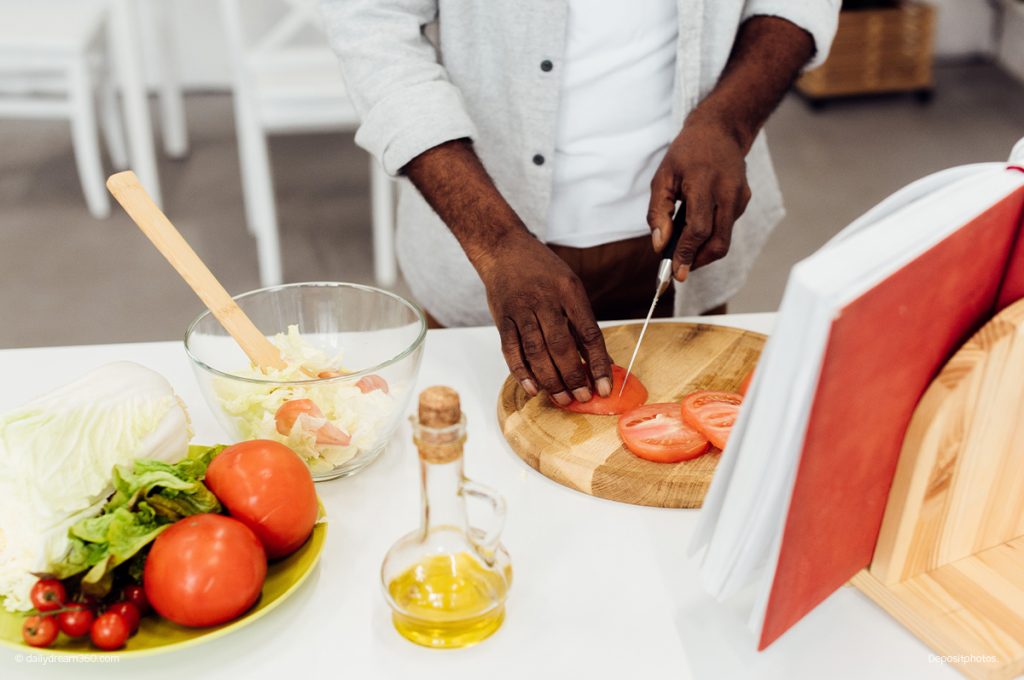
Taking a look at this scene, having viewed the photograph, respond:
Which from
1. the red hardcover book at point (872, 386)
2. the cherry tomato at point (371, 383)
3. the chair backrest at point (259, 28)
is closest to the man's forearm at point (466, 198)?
the cherry tomato at point (371, 383)

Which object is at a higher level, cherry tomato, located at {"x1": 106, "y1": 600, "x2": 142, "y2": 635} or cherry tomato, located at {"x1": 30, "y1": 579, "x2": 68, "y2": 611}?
cherry tomato, located at {"x1": 30, "y1": 579, "x2": 68, "y2": 611}

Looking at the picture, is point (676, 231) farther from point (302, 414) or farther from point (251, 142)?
point (251, 142)

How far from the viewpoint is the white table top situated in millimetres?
836

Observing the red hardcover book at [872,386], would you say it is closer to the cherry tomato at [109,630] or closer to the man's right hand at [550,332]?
the man's right hand at [550,332]

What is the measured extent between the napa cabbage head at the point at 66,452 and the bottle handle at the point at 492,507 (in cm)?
30

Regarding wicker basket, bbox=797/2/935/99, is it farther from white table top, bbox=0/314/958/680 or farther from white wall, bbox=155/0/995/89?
white table top, bbox=0/314/958/680

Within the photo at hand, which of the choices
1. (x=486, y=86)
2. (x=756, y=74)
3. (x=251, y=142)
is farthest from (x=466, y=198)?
(x=251, y=142)

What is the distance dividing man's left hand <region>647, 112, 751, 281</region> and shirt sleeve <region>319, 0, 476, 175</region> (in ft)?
0.86

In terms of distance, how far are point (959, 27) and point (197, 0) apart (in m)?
3.79

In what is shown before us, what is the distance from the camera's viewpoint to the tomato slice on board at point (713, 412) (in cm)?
106

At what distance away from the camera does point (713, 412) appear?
1093 millimetres

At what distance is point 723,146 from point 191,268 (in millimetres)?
661

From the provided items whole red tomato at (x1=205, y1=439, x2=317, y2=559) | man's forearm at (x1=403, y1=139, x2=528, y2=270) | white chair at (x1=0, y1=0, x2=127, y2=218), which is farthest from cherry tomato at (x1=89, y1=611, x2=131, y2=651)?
white chair at (x1=0, y1=0, x2=127, y2=218)

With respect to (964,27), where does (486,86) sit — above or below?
above
